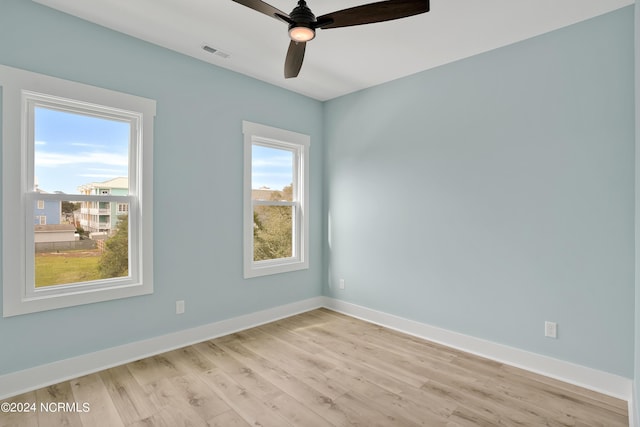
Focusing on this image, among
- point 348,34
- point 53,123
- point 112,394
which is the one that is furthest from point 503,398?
point 53,123

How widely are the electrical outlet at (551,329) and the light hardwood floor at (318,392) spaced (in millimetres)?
349

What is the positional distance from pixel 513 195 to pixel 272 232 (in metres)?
2.65

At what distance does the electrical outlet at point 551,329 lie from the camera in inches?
105

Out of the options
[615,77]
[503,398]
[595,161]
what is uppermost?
[615,77]

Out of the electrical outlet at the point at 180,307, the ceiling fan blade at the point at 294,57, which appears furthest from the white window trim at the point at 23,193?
the ceiling fan blade at the point at 294,57

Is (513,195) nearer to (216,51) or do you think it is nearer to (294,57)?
(294,57)

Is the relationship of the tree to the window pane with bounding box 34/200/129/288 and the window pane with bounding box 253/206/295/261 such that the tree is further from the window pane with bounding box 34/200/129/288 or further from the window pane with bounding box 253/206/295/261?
the window pane with bounding box 253/206/295/261

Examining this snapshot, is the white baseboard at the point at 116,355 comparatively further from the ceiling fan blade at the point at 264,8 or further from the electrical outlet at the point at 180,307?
the ceiling fan blade at the point at 264,8

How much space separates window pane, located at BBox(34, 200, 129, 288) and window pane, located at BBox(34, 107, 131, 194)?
0.20 metres

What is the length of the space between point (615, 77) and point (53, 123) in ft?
14.1

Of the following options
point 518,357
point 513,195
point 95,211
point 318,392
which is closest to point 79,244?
point 95,211

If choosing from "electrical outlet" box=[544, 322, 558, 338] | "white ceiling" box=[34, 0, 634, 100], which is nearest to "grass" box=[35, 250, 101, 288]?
"white ceiling" box=[34, 0, 634, 100]

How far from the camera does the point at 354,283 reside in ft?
13.8

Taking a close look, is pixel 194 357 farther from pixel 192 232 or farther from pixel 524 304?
pixel 524 304
